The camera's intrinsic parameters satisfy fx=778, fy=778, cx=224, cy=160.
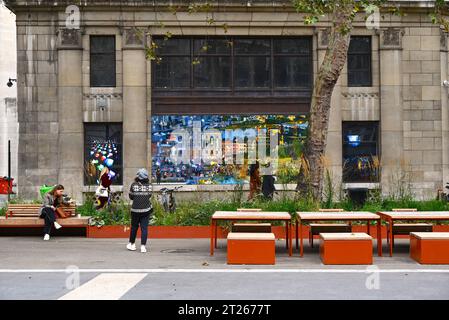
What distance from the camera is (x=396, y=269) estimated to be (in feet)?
43.2

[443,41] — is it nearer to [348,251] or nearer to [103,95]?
[103,95]

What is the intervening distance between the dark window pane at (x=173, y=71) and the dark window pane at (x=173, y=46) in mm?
237

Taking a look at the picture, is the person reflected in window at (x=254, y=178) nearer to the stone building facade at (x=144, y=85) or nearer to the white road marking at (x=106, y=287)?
the stone building facade at (x=144, y=85)

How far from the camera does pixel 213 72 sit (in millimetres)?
29297

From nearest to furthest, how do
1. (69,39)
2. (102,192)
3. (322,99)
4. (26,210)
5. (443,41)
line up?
(26,210) → (322,99) → (102,192) → (69,39) → (443,41)

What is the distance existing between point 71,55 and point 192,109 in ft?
16.0

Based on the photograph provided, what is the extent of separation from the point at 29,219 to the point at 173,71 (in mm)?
11261

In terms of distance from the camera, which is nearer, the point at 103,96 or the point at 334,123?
the point at 103,96

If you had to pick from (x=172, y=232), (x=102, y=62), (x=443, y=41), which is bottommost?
(x=172, y=232)

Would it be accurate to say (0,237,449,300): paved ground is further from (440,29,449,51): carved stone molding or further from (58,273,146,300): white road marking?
(440,29,449,51): carved stone molding

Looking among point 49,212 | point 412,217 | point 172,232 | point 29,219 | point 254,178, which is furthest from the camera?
point 254,178

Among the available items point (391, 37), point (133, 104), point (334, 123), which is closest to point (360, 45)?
point (391, 37)

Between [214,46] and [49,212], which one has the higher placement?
[214,46]

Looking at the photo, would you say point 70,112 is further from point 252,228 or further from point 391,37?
point 252,228
